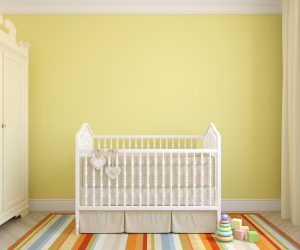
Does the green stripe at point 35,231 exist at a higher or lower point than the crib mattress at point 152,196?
lower

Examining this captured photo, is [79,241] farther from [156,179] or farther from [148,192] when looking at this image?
[156,179]

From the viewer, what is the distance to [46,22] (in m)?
3.49

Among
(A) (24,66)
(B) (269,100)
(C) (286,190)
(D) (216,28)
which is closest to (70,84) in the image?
(A) (24,66)

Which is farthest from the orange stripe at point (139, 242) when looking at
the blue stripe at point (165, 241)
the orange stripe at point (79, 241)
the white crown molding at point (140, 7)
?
the white crown molding at point (140, 7)

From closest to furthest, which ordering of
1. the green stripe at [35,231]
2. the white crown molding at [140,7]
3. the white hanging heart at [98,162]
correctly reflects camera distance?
the green stripe at [35,231]
the white hanging heart at [98,162]
the white crown molding at [140,7]

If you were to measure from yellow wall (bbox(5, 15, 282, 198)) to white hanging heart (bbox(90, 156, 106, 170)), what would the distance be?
35.2 inches

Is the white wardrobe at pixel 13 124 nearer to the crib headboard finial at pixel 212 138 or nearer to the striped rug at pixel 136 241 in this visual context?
the striped rug at pixel 136 241

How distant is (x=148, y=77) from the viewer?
11.5 ft

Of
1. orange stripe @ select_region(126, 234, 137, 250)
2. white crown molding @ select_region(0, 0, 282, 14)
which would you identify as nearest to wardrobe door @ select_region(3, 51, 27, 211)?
white crown molding @ select_region(0, 0, 282, 14)

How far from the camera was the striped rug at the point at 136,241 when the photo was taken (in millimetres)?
2408

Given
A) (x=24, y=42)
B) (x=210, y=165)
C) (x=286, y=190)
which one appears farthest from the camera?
(x=24, y=42)

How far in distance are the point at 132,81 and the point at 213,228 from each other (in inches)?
67.9

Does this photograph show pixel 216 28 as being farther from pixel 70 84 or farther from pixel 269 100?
pixel 70 84

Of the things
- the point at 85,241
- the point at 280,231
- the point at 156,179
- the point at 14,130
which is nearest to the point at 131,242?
the point at 85,241
